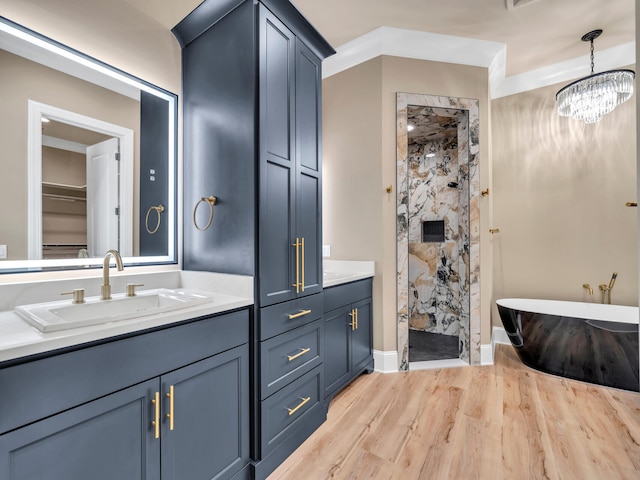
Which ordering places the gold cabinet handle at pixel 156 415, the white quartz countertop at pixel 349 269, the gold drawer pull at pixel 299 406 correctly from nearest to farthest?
the gold cabinet handle at pixel 156 415 < the gold drawer pull at pixel 299 406 < the white quartz countertop at pixel 349 269

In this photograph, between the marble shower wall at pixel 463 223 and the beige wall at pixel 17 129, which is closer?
the beige wall at pixel 17 129

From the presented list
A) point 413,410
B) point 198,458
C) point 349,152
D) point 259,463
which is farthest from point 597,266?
point 198,458

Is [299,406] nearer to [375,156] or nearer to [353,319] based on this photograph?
[353,319]

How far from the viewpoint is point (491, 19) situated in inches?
98.1

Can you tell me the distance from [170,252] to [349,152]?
1825 millimetres

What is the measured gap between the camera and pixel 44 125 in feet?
4.71

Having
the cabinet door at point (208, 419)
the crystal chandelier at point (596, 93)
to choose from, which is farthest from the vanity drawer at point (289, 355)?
the crystal chandelier at point (596, 93)

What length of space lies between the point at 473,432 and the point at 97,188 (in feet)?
8.43

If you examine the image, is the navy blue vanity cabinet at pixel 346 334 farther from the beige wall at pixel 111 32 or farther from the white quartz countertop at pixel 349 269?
the beige wall at pixel 111 32

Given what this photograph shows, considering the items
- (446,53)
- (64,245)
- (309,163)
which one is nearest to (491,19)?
(446,53)

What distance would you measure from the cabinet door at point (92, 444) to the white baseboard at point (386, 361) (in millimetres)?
2009

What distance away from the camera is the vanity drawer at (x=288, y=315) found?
5.05 feet

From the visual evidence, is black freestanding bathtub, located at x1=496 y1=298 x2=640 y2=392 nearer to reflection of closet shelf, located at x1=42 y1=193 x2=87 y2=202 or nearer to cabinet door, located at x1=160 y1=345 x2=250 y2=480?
cabinet door, located at x1=160 y1=345 x2=250 y2=480

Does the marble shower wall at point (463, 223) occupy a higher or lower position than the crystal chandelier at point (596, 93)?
lower
